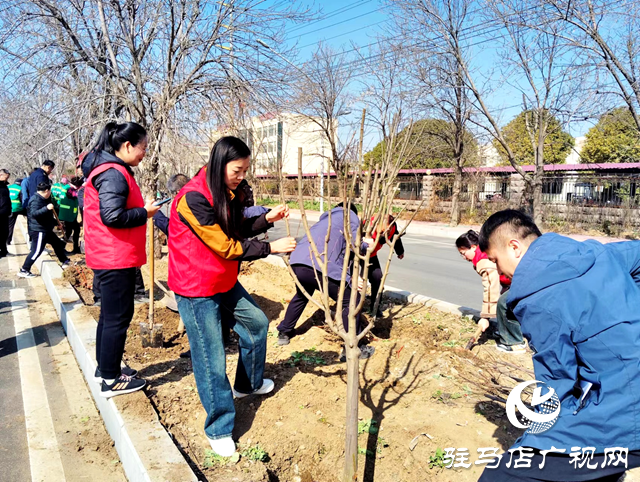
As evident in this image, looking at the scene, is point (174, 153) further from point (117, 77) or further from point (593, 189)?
point (593, 189)

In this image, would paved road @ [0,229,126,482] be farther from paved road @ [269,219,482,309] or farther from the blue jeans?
paved road @ [269,219,482,309]

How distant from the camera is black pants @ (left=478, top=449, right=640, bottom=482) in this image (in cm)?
163

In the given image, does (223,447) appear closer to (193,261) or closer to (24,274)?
(193,261)

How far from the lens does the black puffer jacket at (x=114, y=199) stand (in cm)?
297

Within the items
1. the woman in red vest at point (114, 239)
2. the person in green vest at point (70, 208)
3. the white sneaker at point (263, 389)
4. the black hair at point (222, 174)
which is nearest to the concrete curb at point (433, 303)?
the white sneaker at point (263, 389)

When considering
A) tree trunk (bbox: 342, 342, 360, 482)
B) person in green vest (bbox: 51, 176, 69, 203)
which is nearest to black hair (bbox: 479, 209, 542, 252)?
tree trunk (bbox: 342, 342, 360, 482)

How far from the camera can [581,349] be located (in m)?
1.62

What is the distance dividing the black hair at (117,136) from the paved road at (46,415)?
6.07ft

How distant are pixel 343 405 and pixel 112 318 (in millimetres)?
1632

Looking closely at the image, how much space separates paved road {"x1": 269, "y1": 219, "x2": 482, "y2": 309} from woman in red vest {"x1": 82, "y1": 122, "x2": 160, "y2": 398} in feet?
7.88

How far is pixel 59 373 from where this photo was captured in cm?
407

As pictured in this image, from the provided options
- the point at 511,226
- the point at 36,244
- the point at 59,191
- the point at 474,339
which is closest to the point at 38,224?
the point at 36,244

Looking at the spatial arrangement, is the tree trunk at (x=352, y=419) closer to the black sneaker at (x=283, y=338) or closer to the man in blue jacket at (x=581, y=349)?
the man in blue jacket at (x=581, y=349)

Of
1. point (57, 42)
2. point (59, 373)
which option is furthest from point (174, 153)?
point (59, 373)
